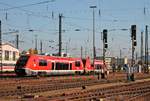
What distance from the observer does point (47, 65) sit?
55.4m

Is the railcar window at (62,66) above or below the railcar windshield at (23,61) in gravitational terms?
below

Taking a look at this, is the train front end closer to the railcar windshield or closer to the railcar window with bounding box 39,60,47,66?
the railcar windshield

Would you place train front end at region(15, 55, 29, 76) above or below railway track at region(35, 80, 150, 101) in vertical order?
above

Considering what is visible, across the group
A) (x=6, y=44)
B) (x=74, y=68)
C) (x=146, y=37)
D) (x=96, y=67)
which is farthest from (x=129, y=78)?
(x=6, y=44)

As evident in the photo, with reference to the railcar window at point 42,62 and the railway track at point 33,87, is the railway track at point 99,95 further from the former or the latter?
the railcar window at point 42,62

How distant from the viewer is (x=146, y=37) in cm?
9181

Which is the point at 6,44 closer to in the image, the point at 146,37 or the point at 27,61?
the point at 146,37

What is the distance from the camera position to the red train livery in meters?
51.7

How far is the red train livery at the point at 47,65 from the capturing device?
51.7m

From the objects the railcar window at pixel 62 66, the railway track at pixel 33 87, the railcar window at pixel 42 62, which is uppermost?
the railcar window at pixel 42 62

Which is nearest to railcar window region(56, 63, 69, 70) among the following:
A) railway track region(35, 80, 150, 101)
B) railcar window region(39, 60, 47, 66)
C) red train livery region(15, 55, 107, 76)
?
red train livery region(15, 55, 107, 76)

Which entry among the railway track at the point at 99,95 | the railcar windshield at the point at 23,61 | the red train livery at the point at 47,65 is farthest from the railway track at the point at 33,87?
the railcar windshield at the point at 23,61

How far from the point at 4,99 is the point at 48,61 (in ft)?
105

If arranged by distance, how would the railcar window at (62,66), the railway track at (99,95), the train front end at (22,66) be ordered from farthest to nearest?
the railcar window at (62,66) → the train front end at (22,66) → the railway track at (99,95)
